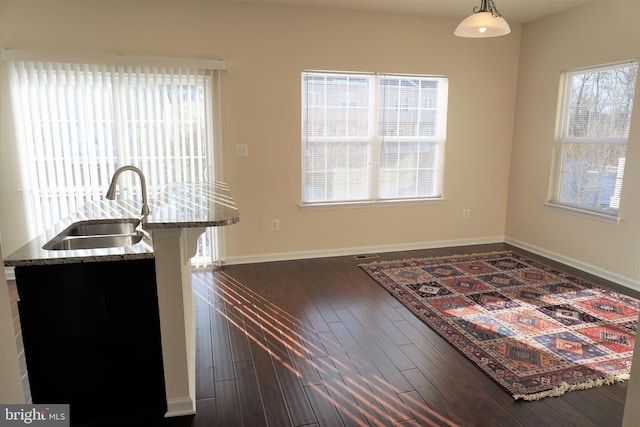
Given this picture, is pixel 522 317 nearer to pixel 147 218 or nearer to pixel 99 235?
pixel 147 218

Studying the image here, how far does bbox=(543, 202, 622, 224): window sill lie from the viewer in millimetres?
3932

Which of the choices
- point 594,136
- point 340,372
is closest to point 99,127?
point 340,372

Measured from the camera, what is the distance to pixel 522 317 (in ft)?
10.3

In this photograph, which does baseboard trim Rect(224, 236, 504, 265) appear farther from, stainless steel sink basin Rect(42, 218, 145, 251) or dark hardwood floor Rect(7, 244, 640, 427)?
stainless steel sink basin Rect(42, 218, 145, 251)

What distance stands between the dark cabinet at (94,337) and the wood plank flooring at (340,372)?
0.29 m

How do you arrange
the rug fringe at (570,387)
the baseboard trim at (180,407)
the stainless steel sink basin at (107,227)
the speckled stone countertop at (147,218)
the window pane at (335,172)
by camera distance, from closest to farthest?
the speckled stone countertop at (147,218)
the baseboard trim at (180,407)
the rug fringe at (570,387)
the stainless steel sink basin at (107,227)
the window pane at (335,172)

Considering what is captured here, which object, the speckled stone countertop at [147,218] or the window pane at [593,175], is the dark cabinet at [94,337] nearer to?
the speckled stone countertop at [147,218]

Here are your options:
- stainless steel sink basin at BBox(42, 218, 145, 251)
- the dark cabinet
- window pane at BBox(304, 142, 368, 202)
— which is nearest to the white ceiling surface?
window pane at BBox(304, 142, 368, 202)

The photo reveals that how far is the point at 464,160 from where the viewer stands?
501cm

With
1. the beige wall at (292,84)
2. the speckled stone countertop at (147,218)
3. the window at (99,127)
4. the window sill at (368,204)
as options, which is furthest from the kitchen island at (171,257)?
the window sill at (368,204)

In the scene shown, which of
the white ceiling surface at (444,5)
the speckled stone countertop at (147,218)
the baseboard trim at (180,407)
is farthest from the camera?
the white ceiling surface at (444,5)

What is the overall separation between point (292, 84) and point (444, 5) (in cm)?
168

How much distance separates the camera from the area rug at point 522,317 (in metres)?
2.44

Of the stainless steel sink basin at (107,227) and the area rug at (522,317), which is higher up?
the stainless steel sink basin at (107,227)
